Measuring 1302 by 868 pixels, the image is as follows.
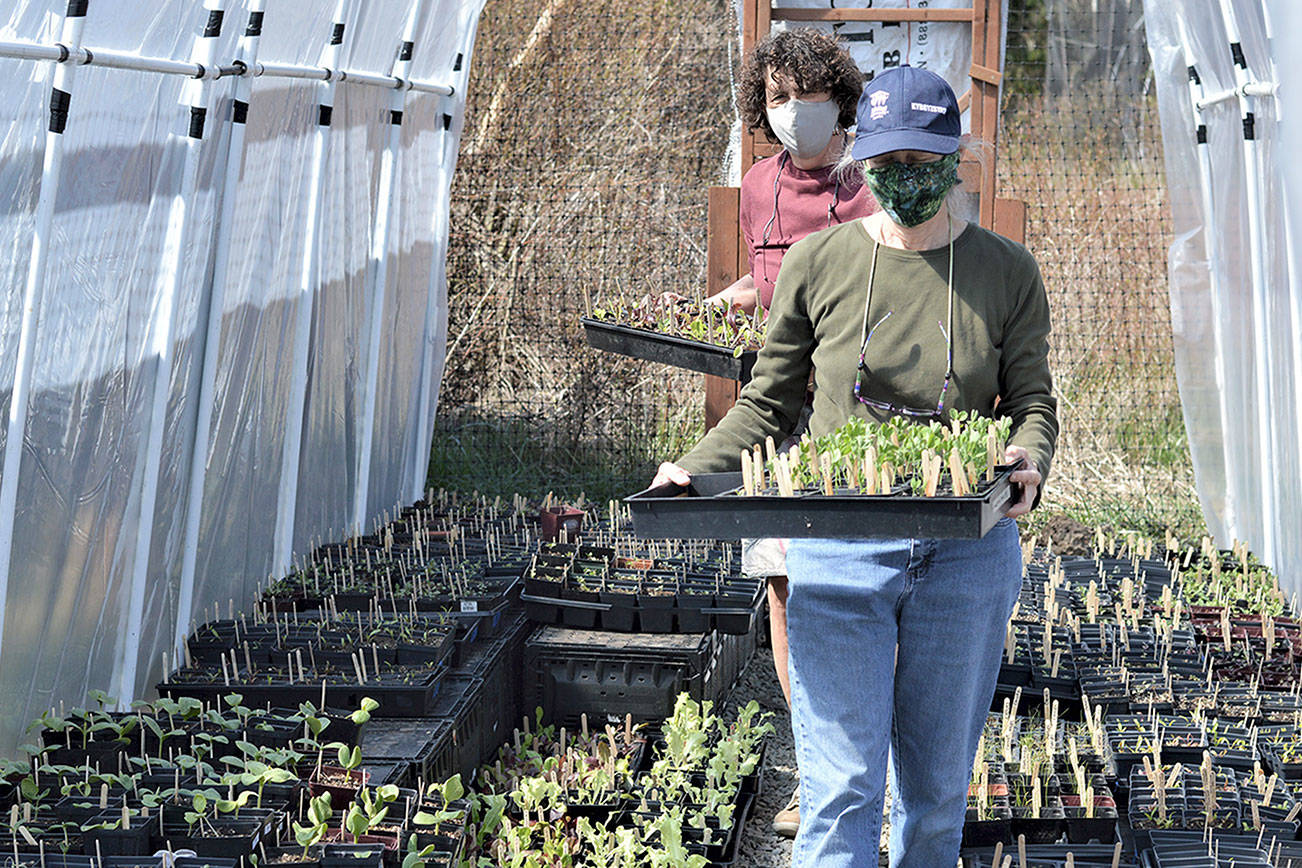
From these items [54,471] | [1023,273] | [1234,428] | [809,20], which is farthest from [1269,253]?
[54,471]

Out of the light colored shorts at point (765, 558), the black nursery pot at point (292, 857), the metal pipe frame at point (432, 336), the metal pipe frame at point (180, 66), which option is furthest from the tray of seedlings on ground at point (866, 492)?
the metal pipe frame at point (432, 336)

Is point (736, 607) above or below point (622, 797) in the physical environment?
above

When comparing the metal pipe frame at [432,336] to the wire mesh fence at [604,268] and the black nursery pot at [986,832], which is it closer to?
the wire mesh fence at [604,268]

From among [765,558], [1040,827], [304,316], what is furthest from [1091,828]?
[304,316]

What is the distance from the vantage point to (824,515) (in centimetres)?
225

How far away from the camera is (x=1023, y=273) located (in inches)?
97.0

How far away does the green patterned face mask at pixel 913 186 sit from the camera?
2.37m

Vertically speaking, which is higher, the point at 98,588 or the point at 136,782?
the point at 98,588

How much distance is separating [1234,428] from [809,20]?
248 cm

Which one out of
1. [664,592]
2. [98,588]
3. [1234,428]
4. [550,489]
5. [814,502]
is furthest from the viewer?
[550,489]

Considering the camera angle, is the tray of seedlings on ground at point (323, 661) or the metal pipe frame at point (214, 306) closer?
the tray of seedlings on ground at point (323, 661)

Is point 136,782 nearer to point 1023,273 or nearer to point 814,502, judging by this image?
point 814,502

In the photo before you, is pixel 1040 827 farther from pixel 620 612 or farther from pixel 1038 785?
pixel 620 612

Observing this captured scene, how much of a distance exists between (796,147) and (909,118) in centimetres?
145
